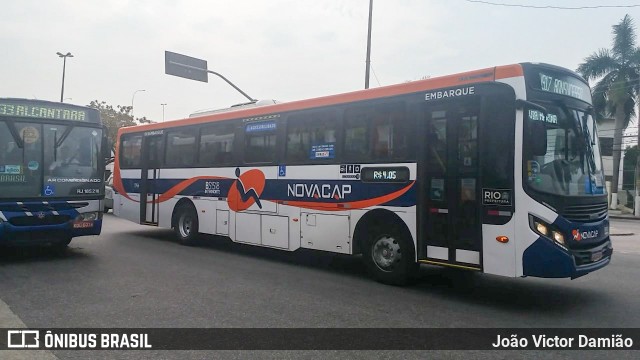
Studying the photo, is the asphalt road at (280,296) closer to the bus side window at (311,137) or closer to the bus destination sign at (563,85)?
the bus side window at (311,137)

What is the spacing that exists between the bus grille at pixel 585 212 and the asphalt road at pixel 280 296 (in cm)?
121

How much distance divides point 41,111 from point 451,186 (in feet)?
25.9

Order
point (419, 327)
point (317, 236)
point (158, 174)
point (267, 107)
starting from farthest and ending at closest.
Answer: point (158, 174) < point (267, 107) < point (317, 236) < point (419, 327)

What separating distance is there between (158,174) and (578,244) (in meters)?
10.2

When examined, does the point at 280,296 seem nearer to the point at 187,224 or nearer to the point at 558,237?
the point at 558,237

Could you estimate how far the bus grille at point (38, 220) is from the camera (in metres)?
8.93

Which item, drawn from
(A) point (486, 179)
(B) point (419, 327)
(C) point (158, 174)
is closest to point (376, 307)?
(B) point (419, 327)

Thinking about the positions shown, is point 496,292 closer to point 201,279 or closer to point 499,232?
point 499,232

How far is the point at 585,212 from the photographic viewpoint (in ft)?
21.3

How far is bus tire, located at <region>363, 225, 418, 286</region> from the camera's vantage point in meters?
7.51

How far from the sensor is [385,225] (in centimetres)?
789

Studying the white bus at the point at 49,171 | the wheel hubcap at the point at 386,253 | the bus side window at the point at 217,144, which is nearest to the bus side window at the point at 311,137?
the wheel hubcap at the point at 386,253

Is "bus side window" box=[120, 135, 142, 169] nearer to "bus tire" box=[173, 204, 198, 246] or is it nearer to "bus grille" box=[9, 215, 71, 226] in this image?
"bus tire" box=[173, 204, 198, 246]

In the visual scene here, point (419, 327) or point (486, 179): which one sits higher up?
point (486, 179)
